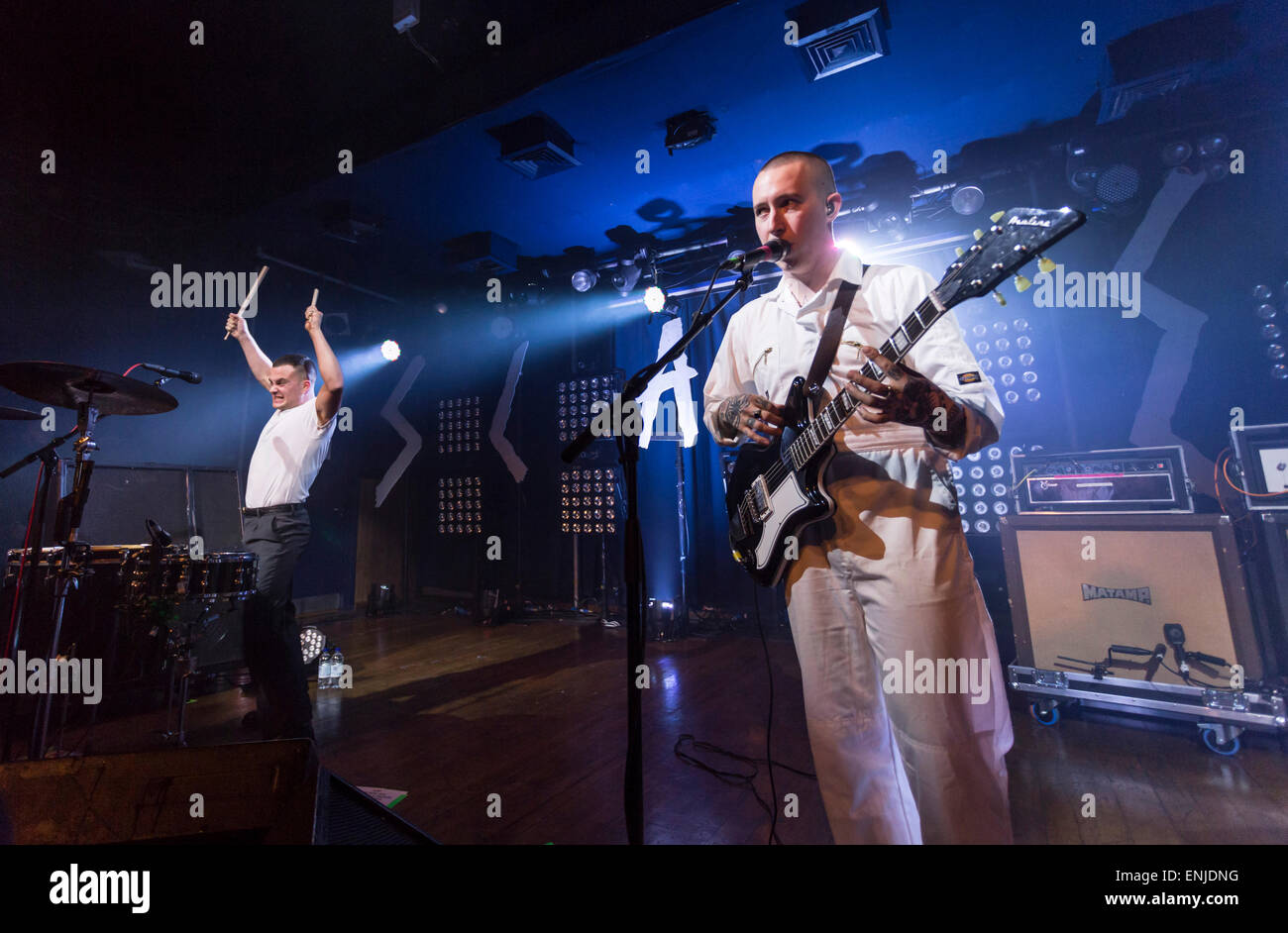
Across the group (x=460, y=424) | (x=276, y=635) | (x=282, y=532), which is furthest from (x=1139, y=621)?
(x=460, y=424)

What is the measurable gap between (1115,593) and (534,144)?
4.93m

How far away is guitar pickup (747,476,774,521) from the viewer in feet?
5.53

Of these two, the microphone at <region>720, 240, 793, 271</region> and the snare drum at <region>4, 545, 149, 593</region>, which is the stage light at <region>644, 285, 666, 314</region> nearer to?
the microphone at <region>720, 240, 793, 271</region>

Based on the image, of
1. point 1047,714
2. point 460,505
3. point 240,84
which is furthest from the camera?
point 460,505

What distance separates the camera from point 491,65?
3.82 m

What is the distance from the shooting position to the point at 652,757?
8.92 ft

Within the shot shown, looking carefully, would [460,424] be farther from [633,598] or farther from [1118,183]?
[1118,183]

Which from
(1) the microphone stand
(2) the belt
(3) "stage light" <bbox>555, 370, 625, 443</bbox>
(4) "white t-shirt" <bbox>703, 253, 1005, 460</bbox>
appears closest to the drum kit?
(2) the belt

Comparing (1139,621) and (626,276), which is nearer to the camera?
(1139,621)

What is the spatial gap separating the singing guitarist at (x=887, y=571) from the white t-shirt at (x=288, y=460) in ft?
8.39

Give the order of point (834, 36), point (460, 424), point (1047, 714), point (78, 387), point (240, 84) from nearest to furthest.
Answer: point (78, 387) → point (1047, 714) → point (834, 36) → point (240, 84) → point (460, 424)

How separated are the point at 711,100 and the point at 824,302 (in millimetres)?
3189

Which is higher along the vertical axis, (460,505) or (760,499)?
(460,505)
